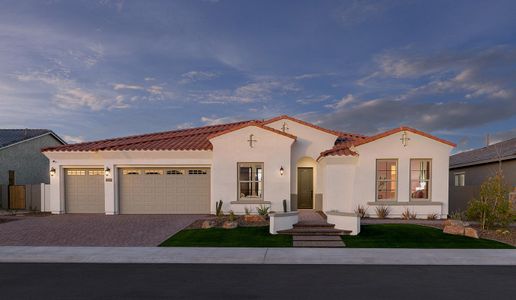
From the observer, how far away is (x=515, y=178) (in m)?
18.6

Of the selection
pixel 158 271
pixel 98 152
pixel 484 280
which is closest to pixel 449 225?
pixel 484 280

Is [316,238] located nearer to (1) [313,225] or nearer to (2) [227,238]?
(1) [313,225]

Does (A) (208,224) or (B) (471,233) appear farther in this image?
(A) (208,224)

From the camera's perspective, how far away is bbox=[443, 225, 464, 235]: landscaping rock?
12.2 m

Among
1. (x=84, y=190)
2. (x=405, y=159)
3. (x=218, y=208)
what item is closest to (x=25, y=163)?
(x=84, y=190)

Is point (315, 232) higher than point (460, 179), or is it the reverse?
point (460, 179)

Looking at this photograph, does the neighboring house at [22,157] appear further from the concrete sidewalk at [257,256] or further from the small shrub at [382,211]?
the small shrub at [382,211]

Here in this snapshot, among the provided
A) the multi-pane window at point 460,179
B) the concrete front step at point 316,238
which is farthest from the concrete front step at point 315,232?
the multi-pane window at point 460,179

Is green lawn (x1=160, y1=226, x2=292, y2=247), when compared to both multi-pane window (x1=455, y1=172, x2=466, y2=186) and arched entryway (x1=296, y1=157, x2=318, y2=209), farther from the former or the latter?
multi-pane window (x1=455, y1=172, x2=466, y2=186)

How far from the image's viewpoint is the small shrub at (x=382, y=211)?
15.8 metres

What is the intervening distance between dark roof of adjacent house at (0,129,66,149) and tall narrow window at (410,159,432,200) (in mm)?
27177

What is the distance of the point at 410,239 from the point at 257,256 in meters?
5.84

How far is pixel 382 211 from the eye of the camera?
622 inches

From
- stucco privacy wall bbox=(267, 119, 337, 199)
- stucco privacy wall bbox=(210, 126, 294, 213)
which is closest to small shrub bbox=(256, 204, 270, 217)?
stucco privacy wall bbox=(210, 126, 294, 213)
